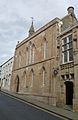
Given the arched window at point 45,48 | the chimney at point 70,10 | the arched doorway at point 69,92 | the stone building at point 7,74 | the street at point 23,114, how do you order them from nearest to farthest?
1. the street at point 23,114
2. the arched doorway at point 69,92
3. the arched window at point 45,48
4. the chimney at point 70,10
5. the stone building at point 7,74

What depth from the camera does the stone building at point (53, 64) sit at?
18.3 m

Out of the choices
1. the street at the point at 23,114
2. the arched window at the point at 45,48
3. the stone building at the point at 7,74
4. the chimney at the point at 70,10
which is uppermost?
the chimney at the point at 70,10

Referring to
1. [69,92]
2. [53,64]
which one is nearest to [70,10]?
[53,64]

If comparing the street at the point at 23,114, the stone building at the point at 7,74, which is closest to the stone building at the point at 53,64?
the street at the point at 23,114

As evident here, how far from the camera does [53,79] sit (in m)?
20.6

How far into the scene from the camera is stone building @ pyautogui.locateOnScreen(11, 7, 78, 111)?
1827 cm

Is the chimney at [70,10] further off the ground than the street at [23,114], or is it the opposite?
the chimney at [70,10]

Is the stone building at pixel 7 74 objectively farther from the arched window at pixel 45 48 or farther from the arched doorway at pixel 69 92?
the arched doorway at pixel 69 92

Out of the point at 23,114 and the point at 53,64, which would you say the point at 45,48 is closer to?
the point at 53,64

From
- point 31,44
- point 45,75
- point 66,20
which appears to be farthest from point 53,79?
point 31,44

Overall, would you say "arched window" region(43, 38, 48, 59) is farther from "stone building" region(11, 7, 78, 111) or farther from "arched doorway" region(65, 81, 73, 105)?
"arched doorway" region(65, 81, 73, 105)

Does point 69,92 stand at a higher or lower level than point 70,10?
lower

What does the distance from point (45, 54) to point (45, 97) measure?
19.4 ft

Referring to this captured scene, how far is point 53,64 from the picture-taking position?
2120 cm
